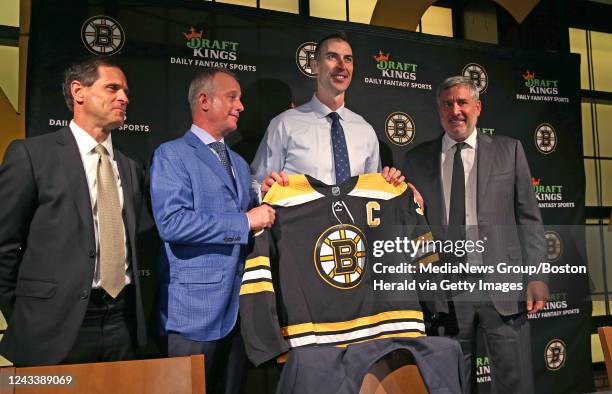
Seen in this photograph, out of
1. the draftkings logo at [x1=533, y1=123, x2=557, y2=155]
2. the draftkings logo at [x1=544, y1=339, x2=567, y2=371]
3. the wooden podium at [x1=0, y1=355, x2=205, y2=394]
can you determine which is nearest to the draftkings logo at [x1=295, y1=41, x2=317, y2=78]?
the draftkings logo at [x1=533, y1=123, x2=557, y2=155]

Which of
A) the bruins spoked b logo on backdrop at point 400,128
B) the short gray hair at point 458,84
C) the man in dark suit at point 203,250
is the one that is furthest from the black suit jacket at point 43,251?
the short gray hair at point 458,84

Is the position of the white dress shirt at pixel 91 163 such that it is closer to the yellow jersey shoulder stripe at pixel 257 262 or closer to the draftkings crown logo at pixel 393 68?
the yellow jersey shoulder stripe at pixel 257 262

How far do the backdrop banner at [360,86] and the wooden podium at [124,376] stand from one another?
131 centimetres

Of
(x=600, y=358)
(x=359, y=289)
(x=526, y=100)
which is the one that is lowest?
(x=600, y=358)

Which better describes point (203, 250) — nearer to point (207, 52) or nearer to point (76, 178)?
point (76, 178)

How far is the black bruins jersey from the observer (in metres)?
2.33

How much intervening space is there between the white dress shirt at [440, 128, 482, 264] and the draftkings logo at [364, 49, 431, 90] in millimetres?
365

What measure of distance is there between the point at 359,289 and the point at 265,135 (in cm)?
92

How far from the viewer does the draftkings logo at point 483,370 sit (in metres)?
3.25

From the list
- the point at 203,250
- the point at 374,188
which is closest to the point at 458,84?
the point at 374,188

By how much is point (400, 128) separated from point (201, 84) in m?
1.14

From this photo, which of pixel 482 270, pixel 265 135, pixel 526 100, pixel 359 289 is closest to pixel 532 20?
pixel 526 100

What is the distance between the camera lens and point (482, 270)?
3129 millimetres

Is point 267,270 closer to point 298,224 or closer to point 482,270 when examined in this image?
point 298,224
